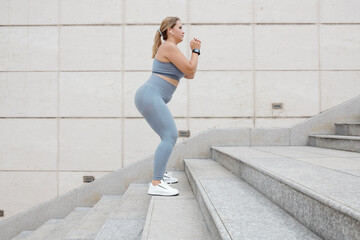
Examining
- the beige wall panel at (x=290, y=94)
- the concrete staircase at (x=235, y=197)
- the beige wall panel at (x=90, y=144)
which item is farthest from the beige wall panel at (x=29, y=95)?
the beige wall panel at (x=290, y=94)

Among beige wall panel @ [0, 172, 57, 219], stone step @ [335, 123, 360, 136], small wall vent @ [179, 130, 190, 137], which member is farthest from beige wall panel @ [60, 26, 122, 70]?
stone step @ [335, 123, 360, 136]

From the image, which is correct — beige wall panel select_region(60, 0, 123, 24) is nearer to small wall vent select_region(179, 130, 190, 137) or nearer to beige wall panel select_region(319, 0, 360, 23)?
small wall vent select_region(179, 130, 190, 137)

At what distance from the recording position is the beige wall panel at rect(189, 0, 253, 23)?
12.6ft

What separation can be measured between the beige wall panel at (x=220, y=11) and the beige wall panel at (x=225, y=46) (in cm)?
12

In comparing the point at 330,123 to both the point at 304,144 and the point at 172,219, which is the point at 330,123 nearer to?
the point at 304,144

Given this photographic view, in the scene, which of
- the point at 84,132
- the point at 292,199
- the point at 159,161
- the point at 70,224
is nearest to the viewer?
the point at 292,199

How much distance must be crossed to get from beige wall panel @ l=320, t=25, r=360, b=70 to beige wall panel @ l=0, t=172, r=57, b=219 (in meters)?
4.92

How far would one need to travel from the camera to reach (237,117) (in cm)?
379

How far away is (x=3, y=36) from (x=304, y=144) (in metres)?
5.36

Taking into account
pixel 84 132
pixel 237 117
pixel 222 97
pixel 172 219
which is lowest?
pixel 172 219

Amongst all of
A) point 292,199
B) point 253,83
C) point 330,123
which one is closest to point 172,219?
point 292,199

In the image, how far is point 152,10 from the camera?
3834mm

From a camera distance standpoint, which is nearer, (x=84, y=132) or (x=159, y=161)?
(x=159, y=161)

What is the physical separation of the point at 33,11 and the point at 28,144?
2.23 meters
